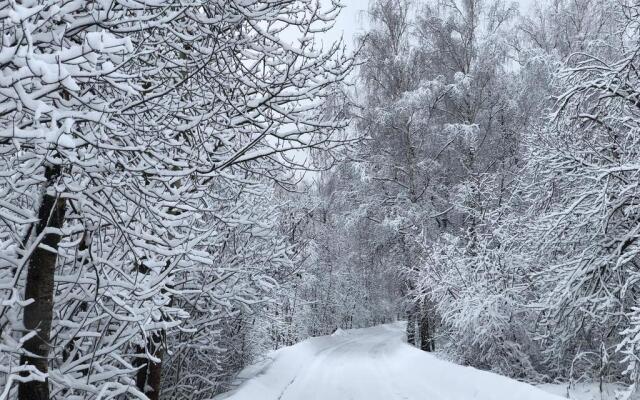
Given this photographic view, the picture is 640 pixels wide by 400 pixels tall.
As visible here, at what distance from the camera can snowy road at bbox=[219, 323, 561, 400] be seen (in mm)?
8751

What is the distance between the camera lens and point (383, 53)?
2002 centimetres

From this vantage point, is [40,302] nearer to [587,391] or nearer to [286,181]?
[286,181]

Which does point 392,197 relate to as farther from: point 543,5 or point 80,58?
point 80,58

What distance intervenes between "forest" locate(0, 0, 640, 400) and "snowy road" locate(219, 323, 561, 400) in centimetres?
87

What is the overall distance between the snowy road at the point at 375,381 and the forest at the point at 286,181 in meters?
0.87

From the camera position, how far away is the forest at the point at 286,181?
3.12 meters

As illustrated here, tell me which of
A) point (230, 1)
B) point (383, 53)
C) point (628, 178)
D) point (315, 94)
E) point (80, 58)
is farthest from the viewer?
point (383, 53)

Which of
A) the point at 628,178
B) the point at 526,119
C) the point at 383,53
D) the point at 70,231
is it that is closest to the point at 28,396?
the point at 70,231

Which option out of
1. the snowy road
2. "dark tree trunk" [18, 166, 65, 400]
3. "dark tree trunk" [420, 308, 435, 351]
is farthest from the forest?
the snowy road

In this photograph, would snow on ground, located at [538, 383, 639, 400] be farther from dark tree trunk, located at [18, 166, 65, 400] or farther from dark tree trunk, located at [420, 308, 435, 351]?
dark tree trunk, located at [18, 166, 65, 400]

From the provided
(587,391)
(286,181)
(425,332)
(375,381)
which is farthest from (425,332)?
(286,181)

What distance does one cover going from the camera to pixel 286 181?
19.0ft

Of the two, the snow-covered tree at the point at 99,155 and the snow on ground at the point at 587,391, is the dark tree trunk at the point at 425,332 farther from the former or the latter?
the snow-covered tree at the point at 99,155

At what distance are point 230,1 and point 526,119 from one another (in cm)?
1586
